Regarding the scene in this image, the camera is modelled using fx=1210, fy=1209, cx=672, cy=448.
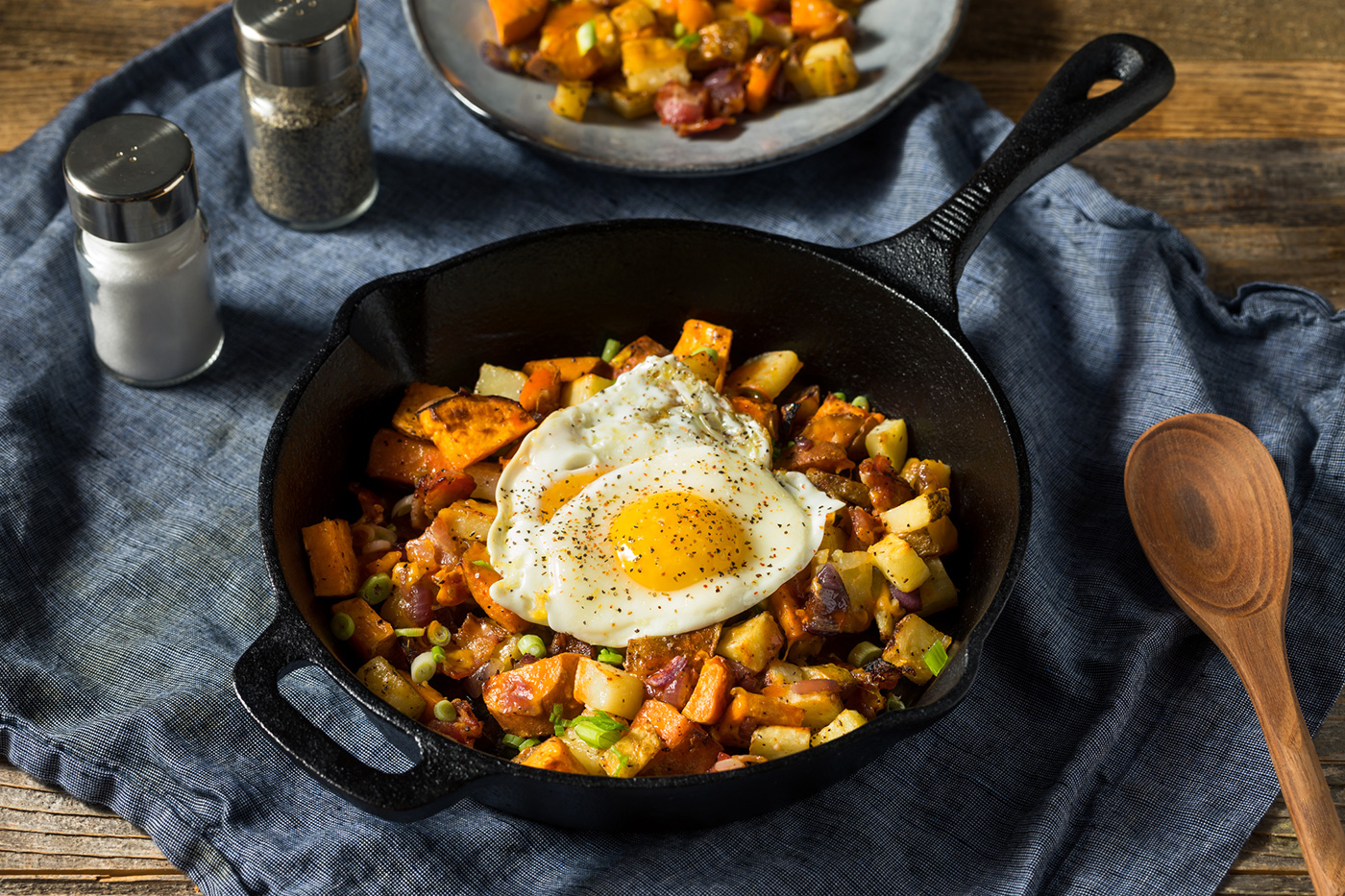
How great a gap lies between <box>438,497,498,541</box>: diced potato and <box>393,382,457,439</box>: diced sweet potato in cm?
26

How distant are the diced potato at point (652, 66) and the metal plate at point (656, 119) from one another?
4.2 inches

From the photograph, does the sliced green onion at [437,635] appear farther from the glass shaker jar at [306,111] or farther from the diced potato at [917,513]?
the glass shaker jar at [306,111]

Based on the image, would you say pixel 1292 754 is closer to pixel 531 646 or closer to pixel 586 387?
pixel 531 646

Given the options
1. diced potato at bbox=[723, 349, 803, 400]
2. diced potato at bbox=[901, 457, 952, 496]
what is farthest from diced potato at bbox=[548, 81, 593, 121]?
diced potato at bbox=[901, 457, 952, 496]

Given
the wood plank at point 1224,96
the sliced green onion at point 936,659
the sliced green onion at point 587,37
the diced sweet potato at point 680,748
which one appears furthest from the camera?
the wood plank at point 1224,96

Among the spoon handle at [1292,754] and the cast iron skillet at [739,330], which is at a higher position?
the cast iron skillet at [739,330]

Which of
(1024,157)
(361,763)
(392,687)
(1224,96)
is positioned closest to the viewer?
(361,763)

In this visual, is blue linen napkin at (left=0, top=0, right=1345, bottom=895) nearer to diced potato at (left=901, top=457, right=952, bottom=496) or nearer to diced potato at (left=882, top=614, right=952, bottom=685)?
diced potato at (left=882, top=614, right=952, bottom=685)

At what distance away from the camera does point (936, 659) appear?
249 cm

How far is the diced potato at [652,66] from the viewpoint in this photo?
11.7 ft

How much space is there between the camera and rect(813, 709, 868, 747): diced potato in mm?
2352

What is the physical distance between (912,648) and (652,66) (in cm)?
194

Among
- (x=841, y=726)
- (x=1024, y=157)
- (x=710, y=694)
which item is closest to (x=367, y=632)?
(x=710, y=694)

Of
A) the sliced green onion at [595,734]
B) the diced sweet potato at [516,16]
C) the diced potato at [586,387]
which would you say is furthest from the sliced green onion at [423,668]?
the diced sweet potato at [516,16]
